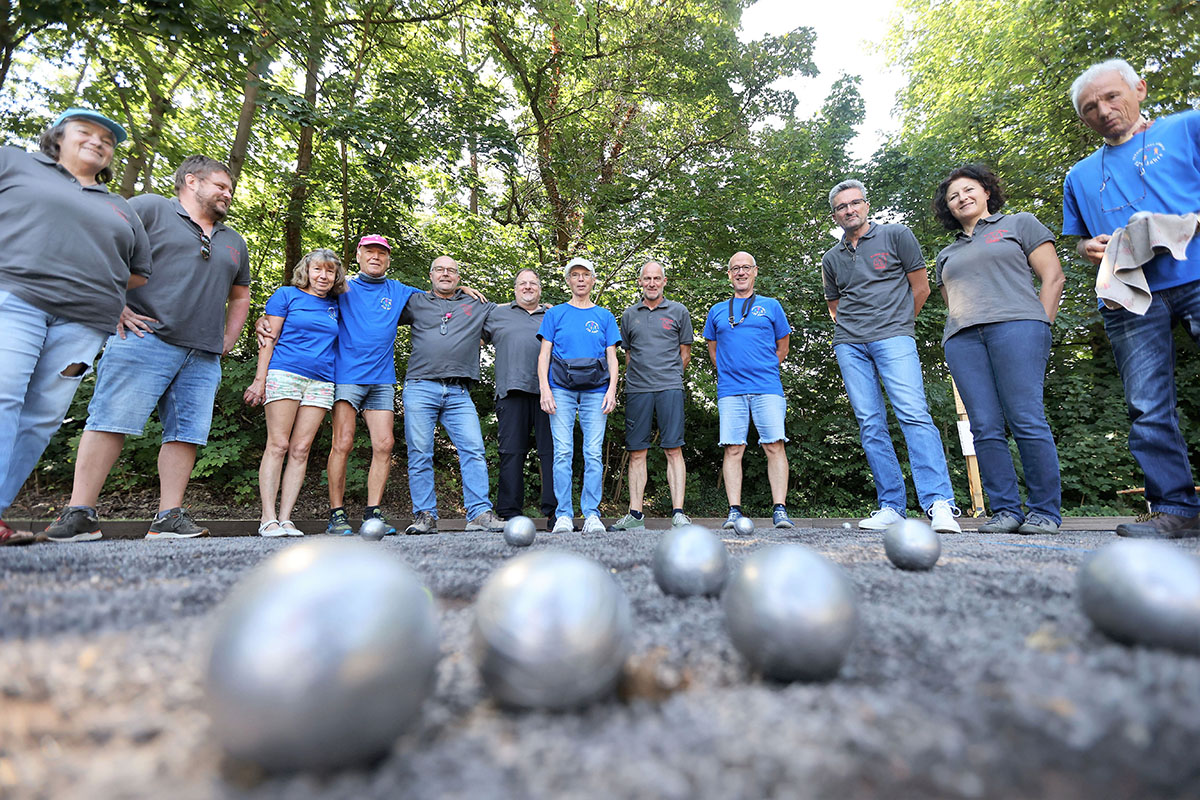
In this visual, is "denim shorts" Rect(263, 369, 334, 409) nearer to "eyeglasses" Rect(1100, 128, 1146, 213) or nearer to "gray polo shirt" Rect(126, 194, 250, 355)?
"gray polo shirt" Rect(126, 194, 250, 355)

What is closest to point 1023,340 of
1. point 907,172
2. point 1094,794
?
point 1094,794

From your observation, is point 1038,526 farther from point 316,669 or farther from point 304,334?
point 304,334

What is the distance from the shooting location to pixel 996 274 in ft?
13.4

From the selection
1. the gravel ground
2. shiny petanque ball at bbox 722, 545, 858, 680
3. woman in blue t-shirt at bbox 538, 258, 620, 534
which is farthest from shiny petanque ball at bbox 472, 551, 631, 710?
woman in blue t-shirt at bbox 538, 258, 620, 534

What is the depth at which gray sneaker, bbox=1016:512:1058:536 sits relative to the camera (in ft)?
12.8

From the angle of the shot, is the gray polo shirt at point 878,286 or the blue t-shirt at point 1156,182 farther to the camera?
the gray polo shirt at point 878,286

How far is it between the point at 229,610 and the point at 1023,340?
467 centimetres

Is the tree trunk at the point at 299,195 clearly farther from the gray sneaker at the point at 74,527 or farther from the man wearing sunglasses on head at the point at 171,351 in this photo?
the gray sneaker at the point at 74,527

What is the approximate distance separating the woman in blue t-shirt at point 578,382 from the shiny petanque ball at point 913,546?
9.07ft

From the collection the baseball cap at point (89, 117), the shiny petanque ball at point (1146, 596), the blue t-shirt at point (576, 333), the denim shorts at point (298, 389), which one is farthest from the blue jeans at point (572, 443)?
the shiny petanque ball at point (1146, 596)

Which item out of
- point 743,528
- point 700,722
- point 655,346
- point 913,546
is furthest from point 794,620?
point 655,346

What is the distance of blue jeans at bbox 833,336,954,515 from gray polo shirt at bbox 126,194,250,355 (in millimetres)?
4649

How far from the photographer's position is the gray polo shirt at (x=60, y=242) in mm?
2996

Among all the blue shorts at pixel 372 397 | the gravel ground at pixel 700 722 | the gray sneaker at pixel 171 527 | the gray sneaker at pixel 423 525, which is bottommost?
the gray sneaker at pixel 423 525
